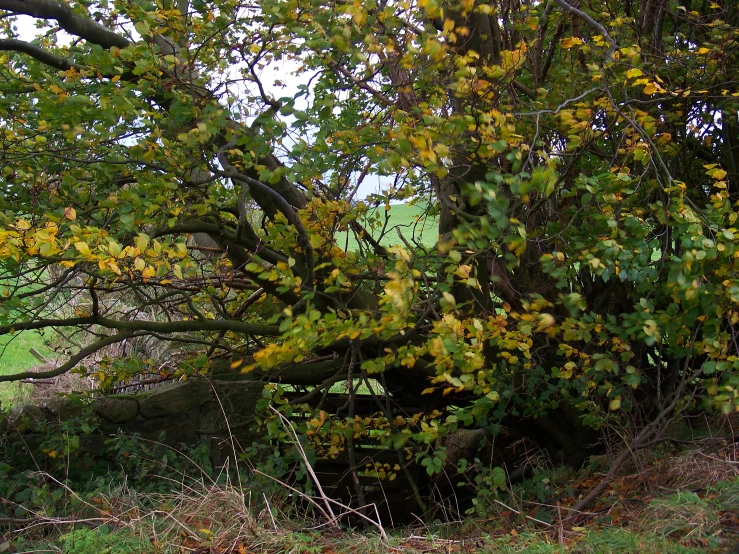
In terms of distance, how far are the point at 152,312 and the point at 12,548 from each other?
430cm

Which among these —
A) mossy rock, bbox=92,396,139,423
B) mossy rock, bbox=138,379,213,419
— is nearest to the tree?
mossy rock, bbox=138,379,213,419

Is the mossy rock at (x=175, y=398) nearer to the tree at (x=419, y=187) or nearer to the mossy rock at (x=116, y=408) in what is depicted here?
the mossy rock at (x=116, y=408)

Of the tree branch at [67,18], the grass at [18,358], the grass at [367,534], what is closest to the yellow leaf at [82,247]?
the grass at [367,534]

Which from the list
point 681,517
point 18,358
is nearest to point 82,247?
point 681,517

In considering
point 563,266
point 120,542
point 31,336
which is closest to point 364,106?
point 563,266

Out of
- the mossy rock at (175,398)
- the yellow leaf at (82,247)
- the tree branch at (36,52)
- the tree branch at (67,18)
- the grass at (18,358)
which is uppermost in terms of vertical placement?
the tree branch at (67,18)

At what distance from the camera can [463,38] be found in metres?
4.71

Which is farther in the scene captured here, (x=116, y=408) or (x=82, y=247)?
(x=116, y=408)

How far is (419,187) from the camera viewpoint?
543cm

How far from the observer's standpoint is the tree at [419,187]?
3.35m

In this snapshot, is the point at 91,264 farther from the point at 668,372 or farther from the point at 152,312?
the point at 668,372

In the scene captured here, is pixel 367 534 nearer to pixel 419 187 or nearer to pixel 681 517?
pixel 681 517

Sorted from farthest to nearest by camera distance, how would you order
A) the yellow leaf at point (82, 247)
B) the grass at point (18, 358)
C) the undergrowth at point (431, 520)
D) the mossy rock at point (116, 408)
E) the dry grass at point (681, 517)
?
the grass at point (18, 358)
the mossy rock at point (116, 408)
the undergrowth at point (431, 520)
the dry grass at point (681, 517)
the yellow leaf at point (82, 247)

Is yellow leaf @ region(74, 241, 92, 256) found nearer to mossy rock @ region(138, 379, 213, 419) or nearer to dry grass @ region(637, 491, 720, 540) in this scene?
dry grass @ region(637, 491, 720, 540)
